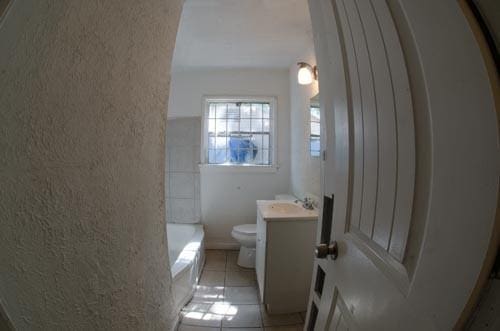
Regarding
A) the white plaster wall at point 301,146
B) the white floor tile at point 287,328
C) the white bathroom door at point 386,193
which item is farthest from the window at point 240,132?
the white bathroom door at point 386,193

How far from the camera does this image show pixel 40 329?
1.63ft

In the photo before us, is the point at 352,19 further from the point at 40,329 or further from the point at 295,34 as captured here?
the point at 295,34

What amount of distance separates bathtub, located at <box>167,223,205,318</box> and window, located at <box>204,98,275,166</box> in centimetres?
104

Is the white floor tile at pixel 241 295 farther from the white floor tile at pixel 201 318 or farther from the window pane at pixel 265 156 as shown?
the window pane at pixel 265 156

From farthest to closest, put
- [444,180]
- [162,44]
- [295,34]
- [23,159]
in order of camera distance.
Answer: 1. [295,34]
2. [162,44]
3. [23,159]
4. [444,180]

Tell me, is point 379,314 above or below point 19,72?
below

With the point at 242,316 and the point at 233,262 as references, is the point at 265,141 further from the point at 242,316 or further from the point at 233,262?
the point at 242,316

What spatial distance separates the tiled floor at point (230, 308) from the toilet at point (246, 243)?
3.2 inches

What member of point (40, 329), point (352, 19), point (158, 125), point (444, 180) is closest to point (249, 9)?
point (158, 125)

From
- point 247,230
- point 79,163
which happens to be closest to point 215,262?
point 247,230

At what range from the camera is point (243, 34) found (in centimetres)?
222

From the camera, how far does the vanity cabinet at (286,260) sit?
5.88 feet

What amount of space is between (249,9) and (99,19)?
4.89ft

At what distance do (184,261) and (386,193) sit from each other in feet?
6.25
